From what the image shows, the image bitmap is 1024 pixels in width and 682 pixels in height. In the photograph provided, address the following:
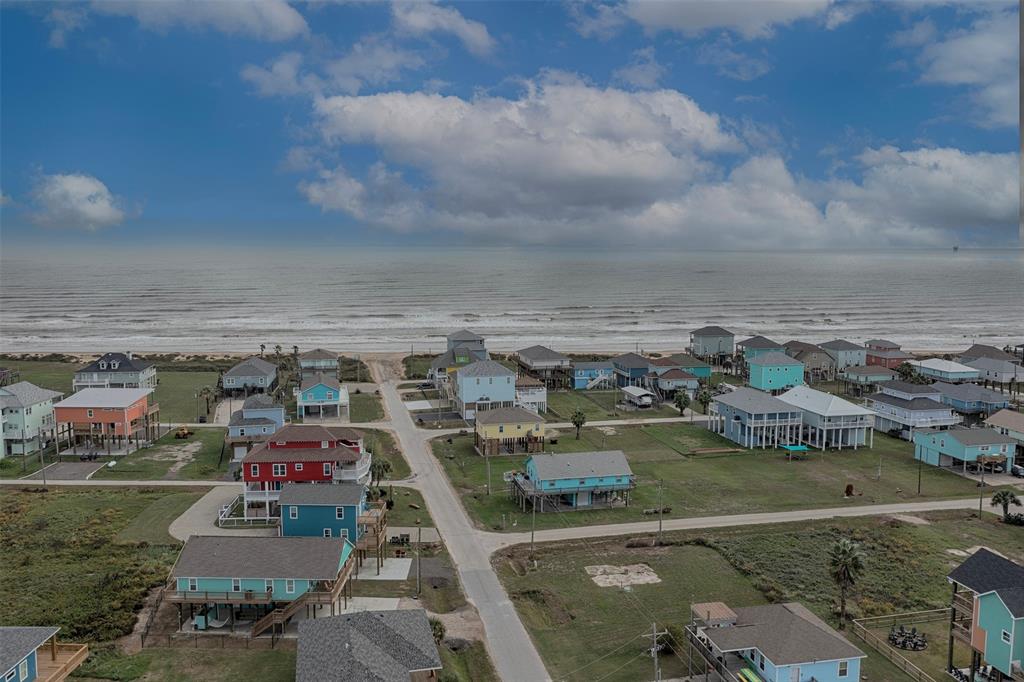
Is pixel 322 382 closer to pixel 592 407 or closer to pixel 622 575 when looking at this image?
pixel 592 407

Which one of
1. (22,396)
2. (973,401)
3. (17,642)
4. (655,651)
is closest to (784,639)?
(655,651)

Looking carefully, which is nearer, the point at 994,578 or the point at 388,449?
the point at 994,578

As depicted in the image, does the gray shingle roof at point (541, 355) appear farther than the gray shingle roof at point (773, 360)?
Yes

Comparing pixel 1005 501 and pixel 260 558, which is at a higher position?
pixel 260 558

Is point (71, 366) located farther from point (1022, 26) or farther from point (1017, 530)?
point (1022, 26)

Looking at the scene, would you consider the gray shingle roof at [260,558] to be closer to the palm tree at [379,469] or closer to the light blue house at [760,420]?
the palm tree at [379,469]

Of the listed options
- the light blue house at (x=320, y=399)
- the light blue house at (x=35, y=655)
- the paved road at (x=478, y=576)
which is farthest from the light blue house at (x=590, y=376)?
the light blue house at (x=35, y=655)

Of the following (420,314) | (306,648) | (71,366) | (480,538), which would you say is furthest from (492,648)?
(420,314)
